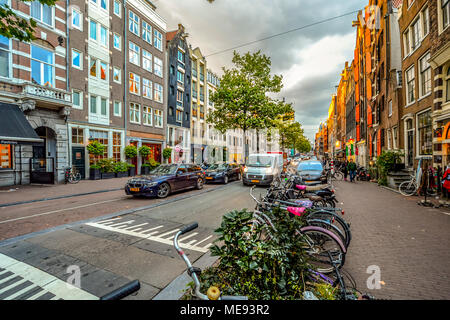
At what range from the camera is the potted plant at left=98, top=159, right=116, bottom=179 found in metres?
18.3

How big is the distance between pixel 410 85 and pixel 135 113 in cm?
2346

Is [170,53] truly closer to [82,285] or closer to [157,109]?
[157,109]

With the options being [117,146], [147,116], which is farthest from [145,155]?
[147,116]

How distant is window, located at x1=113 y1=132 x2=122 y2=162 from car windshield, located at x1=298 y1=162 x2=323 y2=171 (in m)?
17.0

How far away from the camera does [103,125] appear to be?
19.7 m

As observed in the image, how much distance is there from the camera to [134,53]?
75.8 ft

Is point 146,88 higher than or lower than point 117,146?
higher

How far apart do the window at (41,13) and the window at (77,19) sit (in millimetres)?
1845


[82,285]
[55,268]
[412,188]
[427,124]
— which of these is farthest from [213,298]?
[427,124]

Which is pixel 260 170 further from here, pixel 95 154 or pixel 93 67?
pixel 93 67

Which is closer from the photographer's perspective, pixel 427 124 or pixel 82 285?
pixel 82 285

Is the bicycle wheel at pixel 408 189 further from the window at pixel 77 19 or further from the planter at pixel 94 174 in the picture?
the window at pixel 77 19
